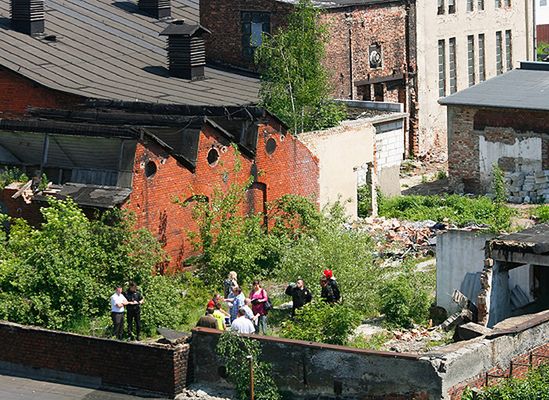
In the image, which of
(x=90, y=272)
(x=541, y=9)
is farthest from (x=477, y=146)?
(x=541, y=9)

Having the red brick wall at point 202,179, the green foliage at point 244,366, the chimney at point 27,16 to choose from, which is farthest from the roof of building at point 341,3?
the green foliage at point 244,366

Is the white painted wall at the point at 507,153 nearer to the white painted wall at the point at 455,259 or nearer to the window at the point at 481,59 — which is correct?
the white painted wall at the point at 455,259

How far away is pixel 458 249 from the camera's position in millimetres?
27891

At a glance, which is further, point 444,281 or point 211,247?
point 211,247

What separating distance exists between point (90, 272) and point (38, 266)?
3.38 feet

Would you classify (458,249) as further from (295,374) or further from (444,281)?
(295,374)

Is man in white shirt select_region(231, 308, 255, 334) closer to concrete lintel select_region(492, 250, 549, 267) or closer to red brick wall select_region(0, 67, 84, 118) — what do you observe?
concrete lintel select_region(492, 250, 549, 267)

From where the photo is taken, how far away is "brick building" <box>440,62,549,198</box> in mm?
39312

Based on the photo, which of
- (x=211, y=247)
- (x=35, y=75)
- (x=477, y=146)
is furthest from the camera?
(x=477, y=146)

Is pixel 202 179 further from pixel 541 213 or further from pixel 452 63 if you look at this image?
pixel 452 63

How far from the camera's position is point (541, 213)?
37094 millimetres

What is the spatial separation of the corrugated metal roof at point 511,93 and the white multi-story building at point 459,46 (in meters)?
6.09

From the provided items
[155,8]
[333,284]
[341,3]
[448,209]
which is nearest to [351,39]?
[341,3]

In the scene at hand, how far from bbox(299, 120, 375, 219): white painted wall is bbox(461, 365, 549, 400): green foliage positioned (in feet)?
45.8
